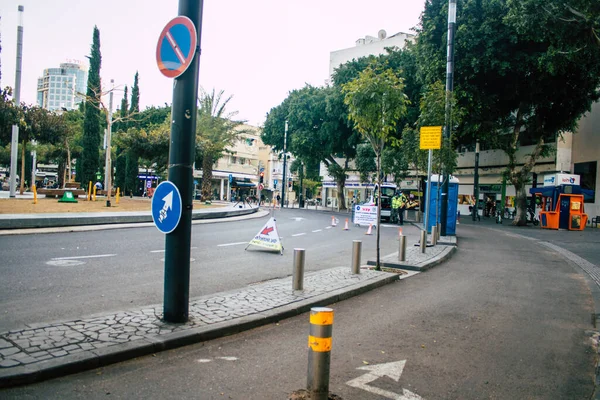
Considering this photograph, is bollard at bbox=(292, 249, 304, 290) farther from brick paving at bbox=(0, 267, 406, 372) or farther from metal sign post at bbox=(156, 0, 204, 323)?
metal sign post at bbox=(156, 0, 204, 323)

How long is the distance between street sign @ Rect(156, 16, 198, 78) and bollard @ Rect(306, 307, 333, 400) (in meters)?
3.18

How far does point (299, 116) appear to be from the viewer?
148ft

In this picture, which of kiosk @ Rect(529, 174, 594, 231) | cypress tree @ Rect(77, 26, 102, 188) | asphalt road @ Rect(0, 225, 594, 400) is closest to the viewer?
asphalt road @ Rect(0, 225, 594, 400)

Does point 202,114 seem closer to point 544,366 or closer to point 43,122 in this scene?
point 43,122

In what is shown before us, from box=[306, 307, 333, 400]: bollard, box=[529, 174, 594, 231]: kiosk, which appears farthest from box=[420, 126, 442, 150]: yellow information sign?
box=[529, 174, 594, 231]: kiosk

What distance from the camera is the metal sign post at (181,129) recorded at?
491 centimetres

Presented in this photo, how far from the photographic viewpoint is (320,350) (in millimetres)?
3271

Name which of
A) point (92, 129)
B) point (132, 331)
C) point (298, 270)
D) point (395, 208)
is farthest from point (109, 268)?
point (92, 129)

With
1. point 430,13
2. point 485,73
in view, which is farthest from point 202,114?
point 485,73

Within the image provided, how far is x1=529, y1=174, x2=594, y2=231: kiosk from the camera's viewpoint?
27.4 metres

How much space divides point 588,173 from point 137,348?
37.8 m

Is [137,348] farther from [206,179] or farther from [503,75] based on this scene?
[206,179]

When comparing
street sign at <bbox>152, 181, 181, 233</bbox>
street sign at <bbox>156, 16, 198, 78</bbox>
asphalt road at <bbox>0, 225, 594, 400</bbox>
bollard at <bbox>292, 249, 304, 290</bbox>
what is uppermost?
street sign at <bbox>156, 16, 198, 78</bbox>

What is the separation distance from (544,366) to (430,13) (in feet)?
90.9
